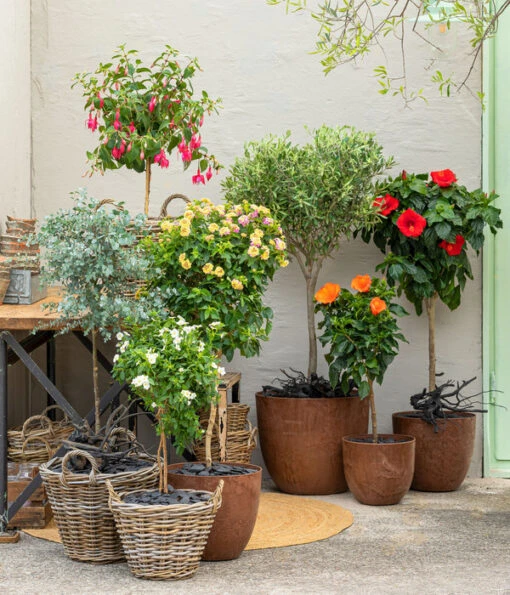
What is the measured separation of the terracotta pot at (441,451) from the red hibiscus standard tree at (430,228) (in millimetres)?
249

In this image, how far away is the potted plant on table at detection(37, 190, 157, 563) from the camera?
10.8 feet

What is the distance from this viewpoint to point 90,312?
3443mm

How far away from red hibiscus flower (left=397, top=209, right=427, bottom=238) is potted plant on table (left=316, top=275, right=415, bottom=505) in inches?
11.9

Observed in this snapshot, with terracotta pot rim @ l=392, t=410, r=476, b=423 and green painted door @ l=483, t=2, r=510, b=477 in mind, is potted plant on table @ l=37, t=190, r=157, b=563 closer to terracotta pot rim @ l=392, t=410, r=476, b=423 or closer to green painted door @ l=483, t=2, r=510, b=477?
terracotta pot rim @ l=392, t=410, r=476, b=423

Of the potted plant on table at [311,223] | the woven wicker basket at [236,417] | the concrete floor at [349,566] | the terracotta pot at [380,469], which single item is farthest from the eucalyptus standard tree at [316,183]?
the concrete floor at [349,566]

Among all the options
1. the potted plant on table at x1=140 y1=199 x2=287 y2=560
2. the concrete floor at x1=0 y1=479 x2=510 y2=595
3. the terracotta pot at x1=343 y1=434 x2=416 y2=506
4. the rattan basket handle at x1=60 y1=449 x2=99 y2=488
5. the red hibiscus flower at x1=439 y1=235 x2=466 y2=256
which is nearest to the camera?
the concrete floor at x1=0 y1=479 x2=510 y2=595

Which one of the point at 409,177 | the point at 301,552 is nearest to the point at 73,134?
the point at 409,177

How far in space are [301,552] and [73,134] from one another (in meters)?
2.53

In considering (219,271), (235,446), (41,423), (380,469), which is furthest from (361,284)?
(41,423)

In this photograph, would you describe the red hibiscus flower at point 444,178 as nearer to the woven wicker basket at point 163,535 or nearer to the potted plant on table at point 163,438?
the potted plant on table at point 163,438

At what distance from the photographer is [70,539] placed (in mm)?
3320

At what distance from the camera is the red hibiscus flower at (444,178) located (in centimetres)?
462

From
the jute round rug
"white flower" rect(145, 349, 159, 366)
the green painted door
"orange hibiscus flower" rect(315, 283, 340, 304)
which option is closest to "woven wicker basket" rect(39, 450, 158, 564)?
the jute round rug

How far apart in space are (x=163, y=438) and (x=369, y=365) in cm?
127
